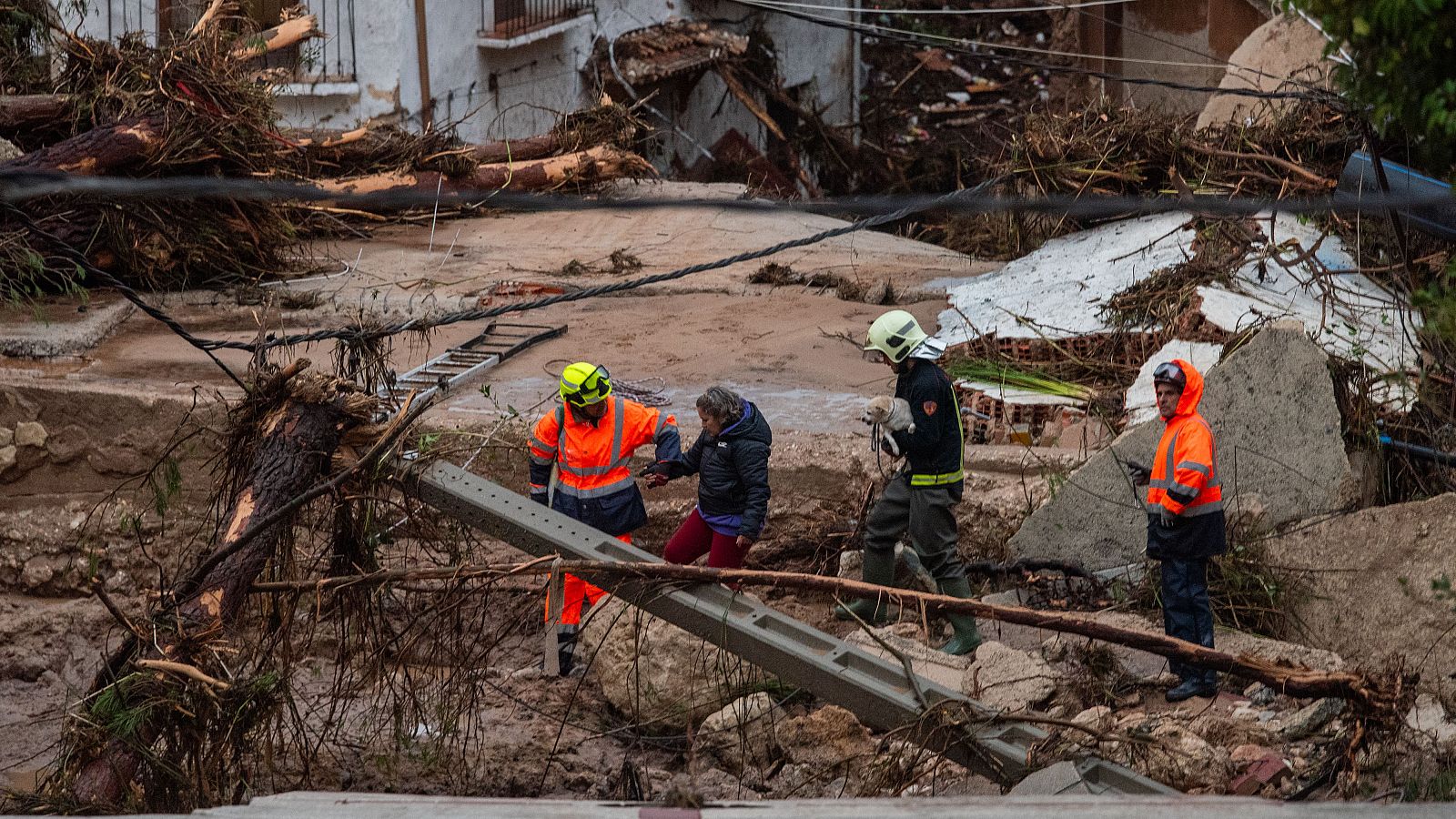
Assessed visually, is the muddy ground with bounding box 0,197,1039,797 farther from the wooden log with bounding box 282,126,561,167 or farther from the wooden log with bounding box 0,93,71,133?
the wooden log with bounding box 0,93,71,133

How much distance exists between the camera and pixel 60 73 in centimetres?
1113

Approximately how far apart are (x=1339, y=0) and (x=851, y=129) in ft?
63.4

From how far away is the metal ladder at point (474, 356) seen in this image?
837 centimetres

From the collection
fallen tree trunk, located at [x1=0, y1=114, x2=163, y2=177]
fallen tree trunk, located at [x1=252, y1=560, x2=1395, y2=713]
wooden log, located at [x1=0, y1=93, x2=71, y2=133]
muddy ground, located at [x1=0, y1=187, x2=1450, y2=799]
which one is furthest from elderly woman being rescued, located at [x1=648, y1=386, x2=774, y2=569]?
wooden log, located at [x1=0, y1=93, x2=71, y2=133]

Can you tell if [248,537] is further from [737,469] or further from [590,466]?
[737,469]

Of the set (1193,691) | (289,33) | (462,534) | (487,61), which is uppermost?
(289,33)

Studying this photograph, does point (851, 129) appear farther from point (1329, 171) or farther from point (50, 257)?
point (50, 257)

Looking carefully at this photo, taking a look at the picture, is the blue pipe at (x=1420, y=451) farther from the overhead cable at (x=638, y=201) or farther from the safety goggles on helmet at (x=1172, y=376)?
the overhead cable at (x=638, y=201)

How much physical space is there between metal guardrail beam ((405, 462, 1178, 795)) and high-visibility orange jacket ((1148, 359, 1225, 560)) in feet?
3.95

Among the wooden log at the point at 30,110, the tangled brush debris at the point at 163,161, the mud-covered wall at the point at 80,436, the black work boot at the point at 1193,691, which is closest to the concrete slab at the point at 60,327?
the tangled brush debris at the point at 163,161

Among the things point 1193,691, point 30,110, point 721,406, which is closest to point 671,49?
point 30,110

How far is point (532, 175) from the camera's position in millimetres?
13359

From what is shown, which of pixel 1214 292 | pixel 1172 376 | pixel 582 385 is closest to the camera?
pixel 1172 376

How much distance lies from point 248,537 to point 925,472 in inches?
115
